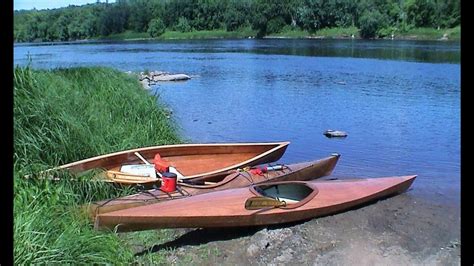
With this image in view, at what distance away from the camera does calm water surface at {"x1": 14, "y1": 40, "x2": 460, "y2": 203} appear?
991cm

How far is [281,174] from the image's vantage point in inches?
275

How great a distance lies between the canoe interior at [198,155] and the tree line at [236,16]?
44878 millimetres

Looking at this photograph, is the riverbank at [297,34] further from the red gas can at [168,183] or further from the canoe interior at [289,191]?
the red gas can at [168,183]

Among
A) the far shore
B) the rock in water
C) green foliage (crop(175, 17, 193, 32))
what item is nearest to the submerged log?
the rock in water

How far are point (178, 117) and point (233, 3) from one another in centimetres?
7158

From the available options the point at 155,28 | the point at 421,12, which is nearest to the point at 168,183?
the point at 421,12

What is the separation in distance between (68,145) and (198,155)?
197 centimetres

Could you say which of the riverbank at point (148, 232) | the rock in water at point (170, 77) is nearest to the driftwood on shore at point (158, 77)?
the rock in water at point (170, 77)

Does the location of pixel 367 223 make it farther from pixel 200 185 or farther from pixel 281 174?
pixel 200 185

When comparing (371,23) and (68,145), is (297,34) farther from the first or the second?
(68,145)

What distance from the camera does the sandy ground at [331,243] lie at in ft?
16.2

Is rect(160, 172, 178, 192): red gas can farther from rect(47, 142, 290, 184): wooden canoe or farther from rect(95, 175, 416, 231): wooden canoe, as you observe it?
rect(47, 142, 290, 184): wooden canoe

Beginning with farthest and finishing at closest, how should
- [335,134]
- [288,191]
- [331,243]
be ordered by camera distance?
[335,134] → [288,191] → [331,243]

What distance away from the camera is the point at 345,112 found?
16141mm
